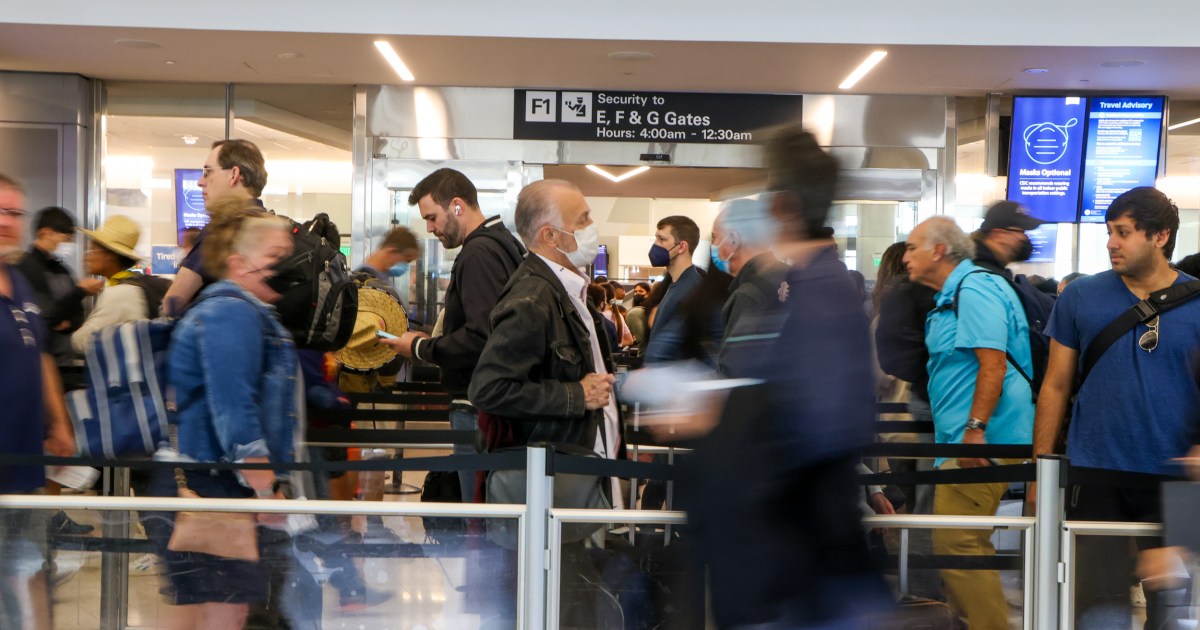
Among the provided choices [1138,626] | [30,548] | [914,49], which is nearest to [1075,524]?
[1138,626]

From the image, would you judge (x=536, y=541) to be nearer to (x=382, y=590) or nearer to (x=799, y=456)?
(x=382, y=590)

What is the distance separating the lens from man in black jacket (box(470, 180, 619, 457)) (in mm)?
3354

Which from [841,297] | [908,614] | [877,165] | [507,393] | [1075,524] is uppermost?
[877,165]

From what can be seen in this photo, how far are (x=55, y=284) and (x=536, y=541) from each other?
447 centimetres

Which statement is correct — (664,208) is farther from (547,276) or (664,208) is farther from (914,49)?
(547,276)

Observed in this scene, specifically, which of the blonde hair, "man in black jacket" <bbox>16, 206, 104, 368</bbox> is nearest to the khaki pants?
the blonde hair

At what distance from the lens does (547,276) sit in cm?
350

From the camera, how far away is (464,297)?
409 centimetres

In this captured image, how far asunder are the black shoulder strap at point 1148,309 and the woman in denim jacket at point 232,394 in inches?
102

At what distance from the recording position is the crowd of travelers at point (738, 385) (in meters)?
2.19

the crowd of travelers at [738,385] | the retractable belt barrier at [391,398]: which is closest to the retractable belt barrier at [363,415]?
the crowd of travelers at [738,385]

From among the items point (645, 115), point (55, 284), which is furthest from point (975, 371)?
point (645, 115)

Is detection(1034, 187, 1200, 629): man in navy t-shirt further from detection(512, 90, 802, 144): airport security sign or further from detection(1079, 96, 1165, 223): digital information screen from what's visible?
detection(1079, 96, 1165, 223): digital information screen

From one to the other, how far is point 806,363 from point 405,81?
8.97 m
